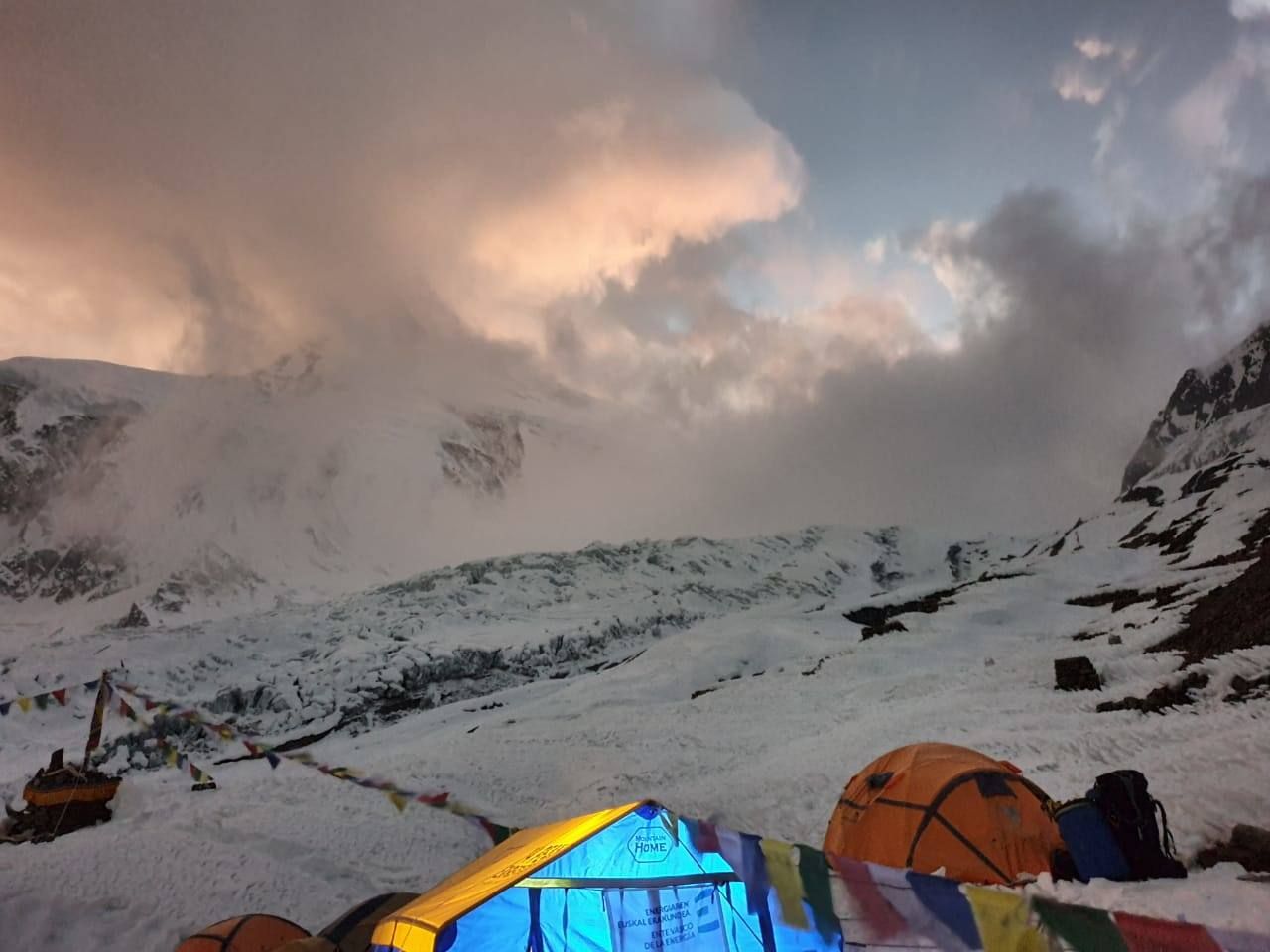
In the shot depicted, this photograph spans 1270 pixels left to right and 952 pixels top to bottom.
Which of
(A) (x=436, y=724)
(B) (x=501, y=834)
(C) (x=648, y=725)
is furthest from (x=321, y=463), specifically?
(B) (x=501, y=834)

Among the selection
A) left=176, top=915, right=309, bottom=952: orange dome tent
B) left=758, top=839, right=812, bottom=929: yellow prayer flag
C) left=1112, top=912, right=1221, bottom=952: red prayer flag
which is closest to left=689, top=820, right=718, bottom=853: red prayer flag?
left=758, top=839, right=812, bottom=929: yellow prayer flag

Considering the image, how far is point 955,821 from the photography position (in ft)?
24.2

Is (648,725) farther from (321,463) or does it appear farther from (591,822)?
(321,463)

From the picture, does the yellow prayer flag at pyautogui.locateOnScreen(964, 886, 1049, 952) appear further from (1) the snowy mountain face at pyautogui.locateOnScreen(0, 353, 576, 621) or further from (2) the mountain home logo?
(1) the snowy mountain face at pyautogui.locateOnScreen(0, 353, 576, 621)

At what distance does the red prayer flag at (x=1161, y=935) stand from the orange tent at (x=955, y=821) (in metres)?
3.98

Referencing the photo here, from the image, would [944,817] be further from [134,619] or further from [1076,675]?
[134,619]

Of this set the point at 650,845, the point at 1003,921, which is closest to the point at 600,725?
the point at 650,845

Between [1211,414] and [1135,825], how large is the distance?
608ft

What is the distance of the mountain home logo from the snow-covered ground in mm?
3497

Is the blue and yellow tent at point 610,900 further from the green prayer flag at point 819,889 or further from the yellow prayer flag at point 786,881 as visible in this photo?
the green prayer flag at point 819,889

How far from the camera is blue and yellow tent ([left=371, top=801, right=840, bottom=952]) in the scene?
630cm

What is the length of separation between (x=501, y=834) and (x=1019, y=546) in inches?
6939

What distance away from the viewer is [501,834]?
10641 mm

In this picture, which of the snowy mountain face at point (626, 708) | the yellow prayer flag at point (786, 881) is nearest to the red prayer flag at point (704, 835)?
the yellow prayer flag at point (786, 881)
